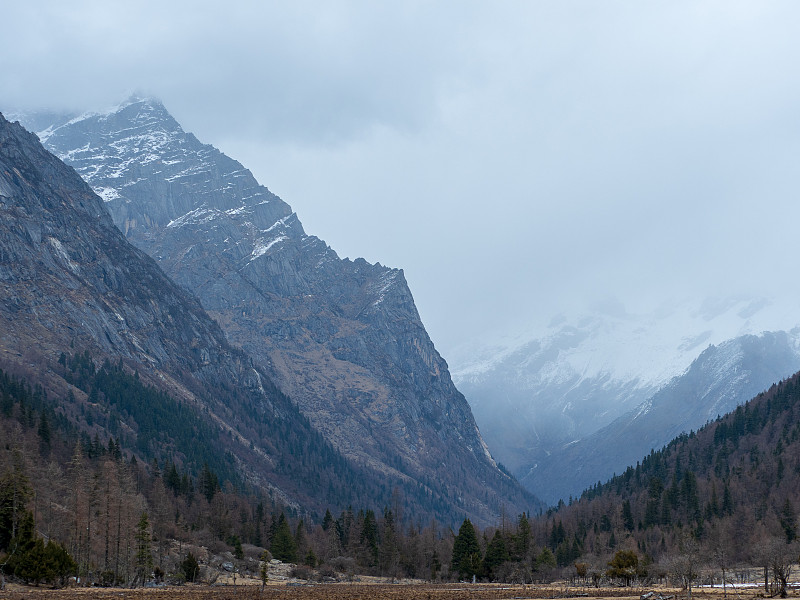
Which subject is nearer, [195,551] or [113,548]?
[113,548]

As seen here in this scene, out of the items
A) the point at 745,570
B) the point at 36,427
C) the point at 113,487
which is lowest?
the point at 745,570

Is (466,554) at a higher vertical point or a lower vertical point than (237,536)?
lower

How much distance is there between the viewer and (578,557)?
17338 cm

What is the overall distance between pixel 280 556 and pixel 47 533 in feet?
168

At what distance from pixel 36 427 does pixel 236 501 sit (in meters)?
49.8

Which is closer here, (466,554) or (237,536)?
(466,554)

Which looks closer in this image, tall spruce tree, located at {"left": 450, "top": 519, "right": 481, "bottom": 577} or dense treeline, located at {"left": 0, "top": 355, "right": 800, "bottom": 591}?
dense treeline, located at {"left": 0, "top": 355, "right": 800, "bottom": 591}

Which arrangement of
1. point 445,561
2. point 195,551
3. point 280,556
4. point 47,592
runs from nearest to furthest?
point 47,592, point 195,551, point 280,556, point 445,561

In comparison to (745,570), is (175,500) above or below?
above

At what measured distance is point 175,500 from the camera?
572ft

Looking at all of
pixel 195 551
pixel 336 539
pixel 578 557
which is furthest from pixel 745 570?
pixel 195 551

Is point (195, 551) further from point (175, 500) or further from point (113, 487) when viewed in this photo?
point (175, 500)

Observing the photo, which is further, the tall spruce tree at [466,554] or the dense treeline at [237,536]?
the tall spruce tree at [466,554]

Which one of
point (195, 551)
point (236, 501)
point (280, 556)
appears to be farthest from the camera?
point (236, 501)
